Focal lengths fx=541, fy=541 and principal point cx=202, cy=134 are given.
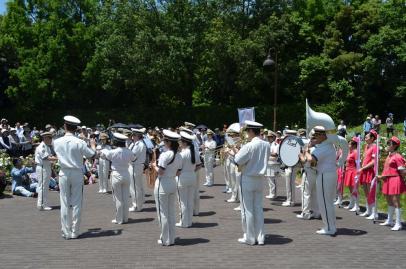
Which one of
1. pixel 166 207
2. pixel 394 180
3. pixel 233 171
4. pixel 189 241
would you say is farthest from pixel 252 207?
pixel 233 171

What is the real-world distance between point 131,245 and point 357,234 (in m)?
4.33

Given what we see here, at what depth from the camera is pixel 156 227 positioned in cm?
1110

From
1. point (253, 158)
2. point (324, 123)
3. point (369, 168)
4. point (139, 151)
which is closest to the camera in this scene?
point (253, 158)

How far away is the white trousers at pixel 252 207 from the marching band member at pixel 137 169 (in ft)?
14.2

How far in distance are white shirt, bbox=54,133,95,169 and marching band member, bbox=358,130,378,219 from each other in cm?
604

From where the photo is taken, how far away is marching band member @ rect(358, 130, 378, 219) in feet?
39.1

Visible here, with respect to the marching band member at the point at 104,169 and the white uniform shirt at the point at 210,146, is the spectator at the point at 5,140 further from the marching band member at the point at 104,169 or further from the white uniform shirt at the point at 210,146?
the white uniform shirt at the point at 210,146

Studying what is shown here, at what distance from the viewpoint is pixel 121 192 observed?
37.3ft

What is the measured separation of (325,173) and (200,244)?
8.80 feet

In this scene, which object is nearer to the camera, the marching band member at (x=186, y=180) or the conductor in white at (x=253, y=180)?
the conductor in white at (x=253, y=180)

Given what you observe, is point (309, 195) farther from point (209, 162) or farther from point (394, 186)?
point (209, 162)

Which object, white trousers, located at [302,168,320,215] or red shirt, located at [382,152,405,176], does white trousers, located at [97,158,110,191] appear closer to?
white trousers, located at [302,168,320,215]

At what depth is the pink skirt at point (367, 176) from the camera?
477 inches

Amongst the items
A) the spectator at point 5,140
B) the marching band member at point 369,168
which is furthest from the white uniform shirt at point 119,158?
the spectator at point 5,140
